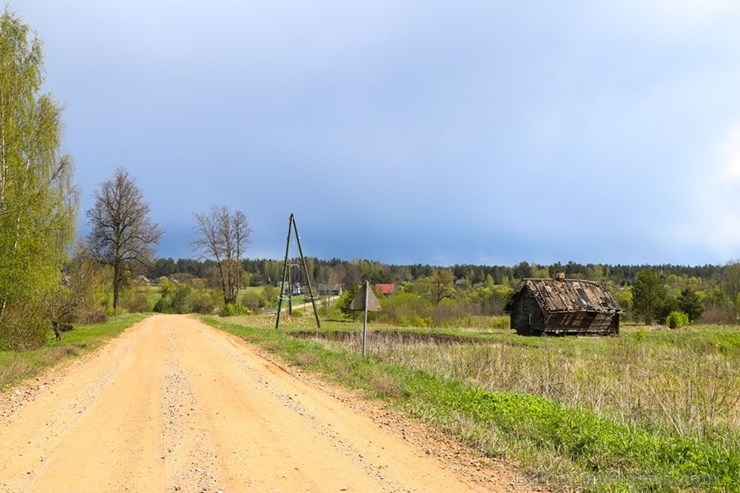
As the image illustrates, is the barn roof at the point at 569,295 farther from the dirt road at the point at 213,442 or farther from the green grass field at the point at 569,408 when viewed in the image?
the dirt road at the point at 213,442

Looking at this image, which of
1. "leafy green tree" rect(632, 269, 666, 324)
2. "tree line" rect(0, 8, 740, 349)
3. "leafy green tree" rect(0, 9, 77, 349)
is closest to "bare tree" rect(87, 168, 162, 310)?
"tree line" rect(0, 8, 740, 349)

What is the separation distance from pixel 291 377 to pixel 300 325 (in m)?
27.6

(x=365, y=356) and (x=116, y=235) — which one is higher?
(x=116, y=235)

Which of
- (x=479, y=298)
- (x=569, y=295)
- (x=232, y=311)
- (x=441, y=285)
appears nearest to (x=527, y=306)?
(x=569, y=295)

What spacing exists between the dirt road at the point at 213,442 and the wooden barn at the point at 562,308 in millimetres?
36416

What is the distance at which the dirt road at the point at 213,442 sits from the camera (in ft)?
19.4

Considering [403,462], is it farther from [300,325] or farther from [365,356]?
[300,325]

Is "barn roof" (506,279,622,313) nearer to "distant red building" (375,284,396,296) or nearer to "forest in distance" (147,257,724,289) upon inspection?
"distant red building" (375,284,396,296)

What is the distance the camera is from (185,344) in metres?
22.4

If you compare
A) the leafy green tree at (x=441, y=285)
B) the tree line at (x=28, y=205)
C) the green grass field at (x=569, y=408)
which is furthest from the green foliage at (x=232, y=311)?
the green grass field at (x=569, y=408)

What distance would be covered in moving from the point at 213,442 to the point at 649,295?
68.5 meters

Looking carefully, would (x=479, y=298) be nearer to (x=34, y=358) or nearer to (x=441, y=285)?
(x=441, y=285)

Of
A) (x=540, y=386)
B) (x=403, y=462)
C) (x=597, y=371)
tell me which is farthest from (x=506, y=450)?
(x=597, y=371)

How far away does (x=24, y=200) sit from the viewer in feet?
65.0
